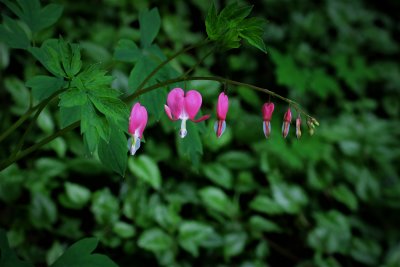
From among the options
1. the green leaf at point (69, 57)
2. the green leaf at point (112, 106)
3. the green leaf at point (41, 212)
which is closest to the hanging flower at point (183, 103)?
the green leaf at point (112, 106)

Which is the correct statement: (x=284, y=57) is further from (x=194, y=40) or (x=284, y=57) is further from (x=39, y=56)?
(x=39, y=56)

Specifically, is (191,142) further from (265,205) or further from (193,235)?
(265,205)

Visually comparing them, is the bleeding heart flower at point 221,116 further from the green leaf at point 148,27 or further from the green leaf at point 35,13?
the green leaf at point 35,13

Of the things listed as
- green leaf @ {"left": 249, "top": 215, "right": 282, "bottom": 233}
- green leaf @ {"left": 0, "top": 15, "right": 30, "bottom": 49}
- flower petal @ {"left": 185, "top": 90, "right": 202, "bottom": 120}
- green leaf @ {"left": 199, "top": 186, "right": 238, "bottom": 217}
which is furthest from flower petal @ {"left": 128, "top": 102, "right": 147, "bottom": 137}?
green leaf @ {"left": 249, "top": 215, "right": 282, "bottom": 233}

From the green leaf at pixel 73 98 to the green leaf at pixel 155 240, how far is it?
1.20 metres

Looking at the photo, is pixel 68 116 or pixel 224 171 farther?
pixel 224 171

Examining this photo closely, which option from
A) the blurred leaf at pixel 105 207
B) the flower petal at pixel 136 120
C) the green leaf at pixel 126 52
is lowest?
the blurred leaf at pixel 105 207

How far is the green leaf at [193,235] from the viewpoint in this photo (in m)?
2.36

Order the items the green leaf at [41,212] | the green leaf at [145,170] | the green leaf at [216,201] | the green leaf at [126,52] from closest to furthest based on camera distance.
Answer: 1. the green leaf at [126,52]
2. the green leaf at [41,212]
3. the green leaf at [145,170]
4. the green leaf at [216,201]

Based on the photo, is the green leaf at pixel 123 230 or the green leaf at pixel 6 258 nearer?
the green leaf at pixel 6 258

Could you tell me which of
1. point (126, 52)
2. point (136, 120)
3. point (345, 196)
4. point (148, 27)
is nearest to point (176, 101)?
point (136, 120)

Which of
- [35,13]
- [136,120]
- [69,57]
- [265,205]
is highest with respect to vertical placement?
[35,13]

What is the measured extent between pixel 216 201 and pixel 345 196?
833mm

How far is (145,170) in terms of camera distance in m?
2.46
